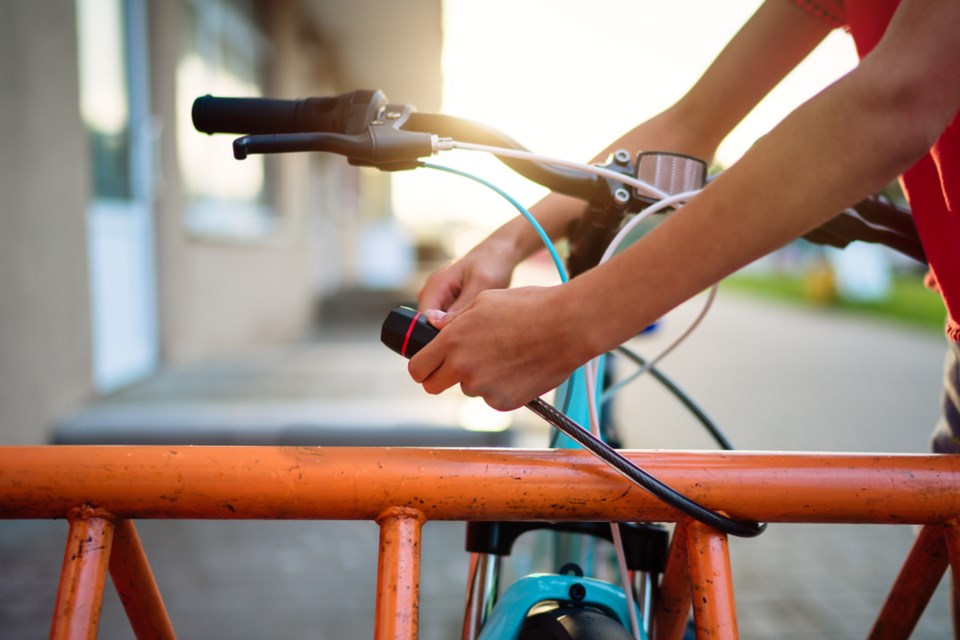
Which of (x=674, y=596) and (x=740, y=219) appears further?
(x=674, y=596)

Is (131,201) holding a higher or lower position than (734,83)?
higher

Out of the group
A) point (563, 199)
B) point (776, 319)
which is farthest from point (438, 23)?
point (563, 199)

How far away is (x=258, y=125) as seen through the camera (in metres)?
1.03

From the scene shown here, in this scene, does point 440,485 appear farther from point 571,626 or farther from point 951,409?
point 951,409

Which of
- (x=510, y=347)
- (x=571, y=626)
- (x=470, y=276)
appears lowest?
(x=571, y=626)

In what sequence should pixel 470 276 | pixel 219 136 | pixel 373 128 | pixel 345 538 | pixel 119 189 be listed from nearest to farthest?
pixel 373 128 → pixel 470 276 → pixel 345 538 → pixel 119 189 → pixel 219 136

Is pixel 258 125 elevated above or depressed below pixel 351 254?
below

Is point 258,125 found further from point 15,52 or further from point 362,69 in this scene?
point 362,69

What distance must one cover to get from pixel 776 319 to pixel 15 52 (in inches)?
535

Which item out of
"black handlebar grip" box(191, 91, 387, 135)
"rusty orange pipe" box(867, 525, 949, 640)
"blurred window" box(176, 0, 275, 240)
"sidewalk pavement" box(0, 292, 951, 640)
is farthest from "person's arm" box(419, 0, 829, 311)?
"blurred window" box(176, 0, 275, 240)

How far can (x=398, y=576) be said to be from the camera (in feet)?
2.81

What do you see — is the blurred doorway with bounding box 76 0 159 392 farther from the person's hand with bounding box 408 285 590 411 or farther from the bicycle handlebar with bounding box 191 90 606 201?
the person's hand with bounding box 408 285 590 411

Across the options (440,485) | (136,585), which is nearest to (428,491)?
(440,485)

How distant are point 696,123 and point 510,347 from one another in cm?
66
